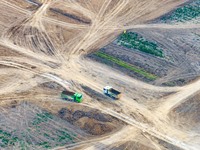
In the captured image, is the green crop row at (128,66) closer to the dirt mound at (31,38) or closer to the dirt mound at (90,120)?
the dirt mound at (31,38)

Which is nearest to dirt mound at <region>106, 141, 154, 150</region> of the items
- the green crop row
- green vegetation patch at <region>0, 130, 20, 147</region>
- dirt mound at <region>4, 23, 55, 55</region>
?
green vegetation patch at <region>0, 130, 20, 147</region>

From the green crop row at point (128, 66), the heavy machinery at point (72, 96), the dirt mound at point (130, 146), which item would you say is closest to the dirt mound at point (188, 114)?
the dirt mound at point (130, 146)

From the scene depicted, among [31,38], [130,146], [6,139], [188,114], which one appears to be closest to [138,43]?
[188,114]

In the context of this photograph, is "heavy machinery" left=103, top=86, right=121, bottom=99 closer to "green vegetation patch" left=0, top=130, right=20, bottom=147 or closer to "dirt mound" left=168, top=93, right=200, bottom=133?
"dirt mound" left=168, top=93, right=200, bottom=133

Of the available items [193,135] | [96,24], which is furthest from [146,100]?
[96,24]

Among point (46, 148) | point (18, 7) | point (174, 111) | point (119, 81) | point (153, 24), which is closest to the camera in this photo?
point (46, 148)

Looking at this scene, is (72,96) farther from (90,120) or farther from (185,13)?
(185,13)

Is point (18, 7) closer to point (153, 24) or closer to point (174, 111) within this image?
point (153, 24)
